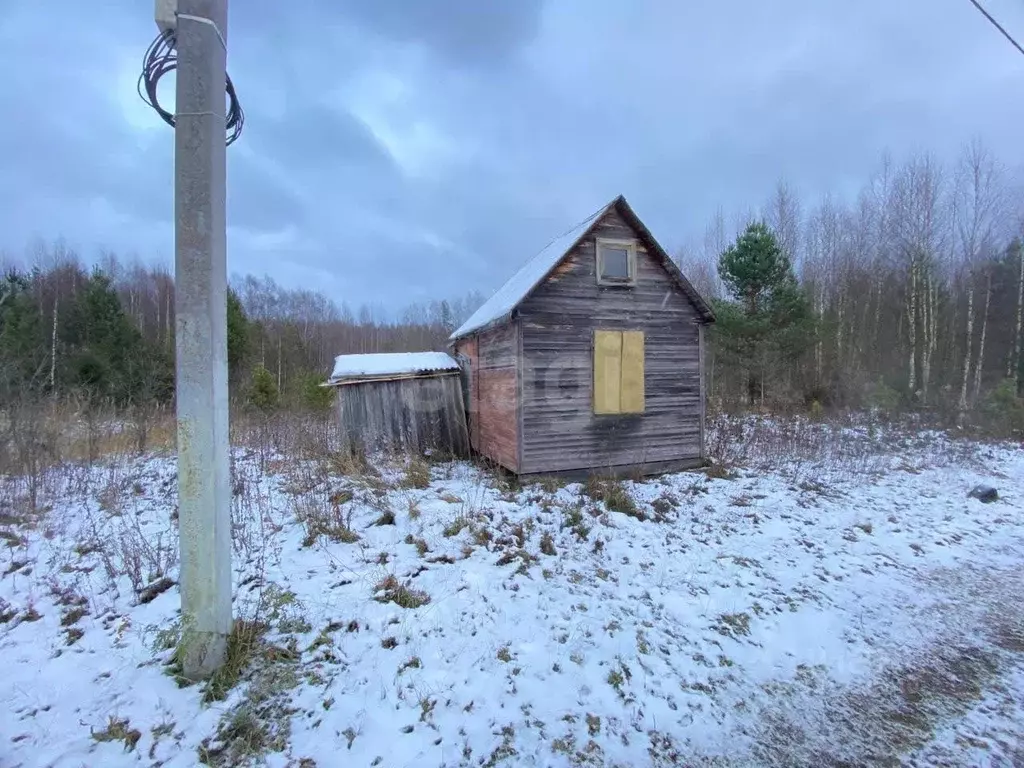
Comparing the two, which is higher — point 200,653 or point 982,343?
point 982,343

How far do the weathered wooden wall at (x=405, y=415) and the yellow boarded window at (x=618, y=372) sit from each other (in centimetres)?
430

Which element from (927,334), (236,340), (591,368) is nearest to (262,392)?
(236,340)

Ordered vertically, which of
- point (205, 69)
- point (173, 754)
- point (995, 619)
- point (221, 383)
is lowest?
point (995, 619)

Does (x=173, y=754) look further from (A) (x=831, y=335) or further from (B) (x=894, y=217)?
(B) (x=894, y=217)

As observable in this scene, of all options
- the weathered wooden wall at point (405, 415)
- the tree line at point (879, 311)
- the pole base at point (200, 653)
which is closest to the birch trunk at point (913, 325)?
the tree line at point (879, 311)

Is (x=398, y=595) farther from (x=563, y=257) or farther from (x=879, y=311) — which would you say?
(x=879, y=311)

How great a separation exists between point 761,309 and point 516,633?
19.7 metres

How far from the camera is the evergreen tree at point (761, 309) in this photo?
19.0 metres

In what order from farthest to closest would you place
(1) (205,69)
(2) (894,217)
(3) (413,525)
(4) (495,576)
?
(2) (894,217)
(3) (413,525)
(4) (495,576)
(1) (205,69)

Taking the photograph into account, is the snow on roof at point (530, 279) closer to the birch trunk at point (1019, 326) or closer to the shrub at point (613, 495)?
the shrub at point (613, 495)

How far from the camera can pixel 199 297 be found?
116 inches

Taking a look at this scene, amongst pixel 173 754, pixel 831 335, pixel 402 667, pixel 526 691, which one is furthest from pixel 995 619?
pixel 831 335

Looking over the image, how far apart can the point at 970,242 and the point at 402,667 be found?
32.3m

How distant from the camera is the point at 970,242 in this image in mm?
23266
